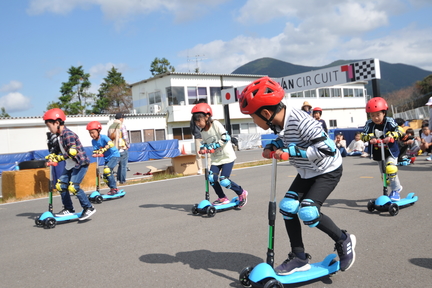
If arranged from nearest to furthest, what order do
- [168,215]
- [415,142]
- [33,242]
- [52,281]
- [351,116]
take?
[52,281], [33,242], [168,215], [415,142], [351,116]

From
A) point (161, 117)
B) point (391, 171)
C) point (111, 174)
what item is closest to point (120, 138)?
point (111, 174)

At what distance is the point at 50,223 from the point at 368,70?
1454cm

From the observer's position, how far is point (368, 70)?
16312 millimetres

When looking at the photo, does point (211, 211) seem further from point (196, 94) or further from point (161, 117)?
point (196, 94)

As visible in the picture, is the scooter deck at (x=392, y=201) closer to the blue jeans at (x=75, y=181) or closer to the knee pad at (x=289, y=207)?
the knee pad at (x=289, y=207)

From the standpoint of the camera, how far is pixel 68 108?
54344 mm

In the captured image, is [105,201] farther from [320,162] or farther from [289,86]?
[289,86]

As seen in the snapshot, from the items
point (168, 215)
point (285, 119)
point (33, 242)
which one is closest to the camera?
point (285, 119)

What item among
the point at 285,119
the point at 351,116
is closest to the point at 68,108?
the point at 351,116

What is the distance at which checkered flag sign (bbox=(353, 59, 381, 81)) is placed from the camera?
15992mm

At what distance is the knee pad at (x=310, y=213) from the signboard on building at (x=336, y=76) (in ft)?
46.7

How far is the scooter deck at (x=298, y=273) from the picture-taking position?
328 cm

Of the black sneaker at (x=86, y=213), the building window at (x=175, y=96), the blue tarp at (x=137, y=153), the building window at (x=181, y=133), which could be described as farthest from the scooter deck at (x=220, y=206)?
the building window at (x=175, y=96)

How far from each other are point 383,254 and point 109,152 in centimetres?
748
